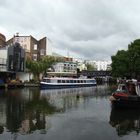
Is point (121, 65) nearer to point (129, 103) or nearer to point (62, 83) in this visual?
point (62, 83)

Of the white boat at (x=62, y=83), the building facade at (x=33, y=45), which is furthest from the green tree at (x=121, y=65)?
the building facade at (x=33, y=45)

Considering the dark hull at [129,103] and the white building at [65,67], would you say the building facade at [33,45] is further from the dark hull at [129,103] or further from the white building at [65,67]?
the dark hull at [129,103]

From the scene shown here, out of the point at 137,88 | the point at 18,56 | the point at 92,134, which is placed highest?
the point at 18,56

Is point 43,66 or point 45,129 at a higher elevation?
point 43,66

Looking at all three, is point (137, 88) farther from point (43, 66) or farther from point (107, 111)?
point (43, 66)

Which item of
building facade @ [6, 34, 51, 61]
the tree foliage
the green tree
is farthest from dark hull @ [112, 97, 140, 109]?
building facade @ [6, 34, 51, 61]

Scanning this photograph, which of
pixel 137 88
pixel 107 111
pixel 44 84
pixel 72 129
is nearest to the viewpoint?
pixel 72 129

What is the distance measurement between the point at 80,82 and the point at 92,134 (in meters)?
76.5

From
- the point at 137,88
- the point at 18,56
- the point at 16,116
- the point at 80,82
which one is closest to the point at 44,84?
the point at 18,56

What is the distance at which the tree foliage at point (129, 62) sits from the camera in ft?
262

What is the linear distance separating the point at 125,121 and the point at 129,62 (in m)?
57.0

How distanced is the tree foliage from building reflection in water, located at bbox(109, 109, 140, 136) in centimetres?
4586

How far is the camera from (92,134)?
23.6m

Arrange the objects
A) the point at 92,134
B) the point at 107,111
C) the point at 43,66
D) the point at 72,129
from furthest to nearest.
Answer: the point at 43,66, the point at 107,111, the point at 72,129, the point at 92,134
